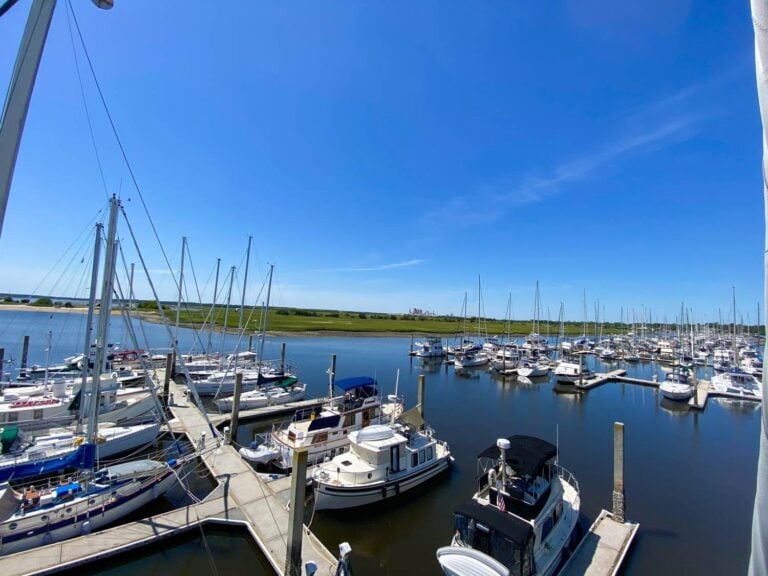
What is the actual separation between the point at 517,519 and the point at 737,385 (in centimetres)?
5466

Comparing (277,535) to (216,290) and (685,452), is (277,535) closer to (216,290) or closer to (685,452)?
(685,452)

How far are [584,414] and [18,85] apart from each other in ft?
148

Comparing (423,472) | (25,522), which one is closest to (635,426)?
(423,472)

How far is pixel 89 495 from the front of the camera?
14.6 meters

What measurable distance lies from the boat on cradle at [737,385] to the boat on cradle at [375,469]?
4750 centimetres

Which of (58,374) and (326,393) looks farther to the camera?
(326,393)

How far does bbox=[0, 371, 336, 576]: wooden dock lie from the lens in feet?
40.3

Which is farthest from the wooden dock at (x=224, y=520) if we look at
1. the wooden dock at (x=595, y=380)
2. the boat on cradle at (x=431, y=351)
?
the boat on cradle at (x=431, y=351)

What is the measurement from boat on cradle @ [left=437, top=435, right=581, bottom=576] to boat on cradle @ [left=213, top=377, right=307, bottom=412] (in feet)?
76.4

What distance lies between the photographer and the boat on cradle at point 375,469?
17234 millimetres

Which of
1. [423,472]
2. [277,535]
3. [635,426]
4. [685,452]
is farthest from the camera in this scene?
[635,426]

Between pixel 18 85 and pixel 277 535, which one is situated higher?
pixel 18 85

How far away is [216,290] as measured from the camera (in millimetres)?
50000

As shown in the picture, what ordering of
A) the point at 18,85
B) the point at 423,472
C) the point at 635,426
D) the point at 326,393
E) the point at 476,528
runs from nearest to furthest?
the point at 18,85
the point at 476,528
the point at 423,472
the point at 635,426
the point at 326,393
